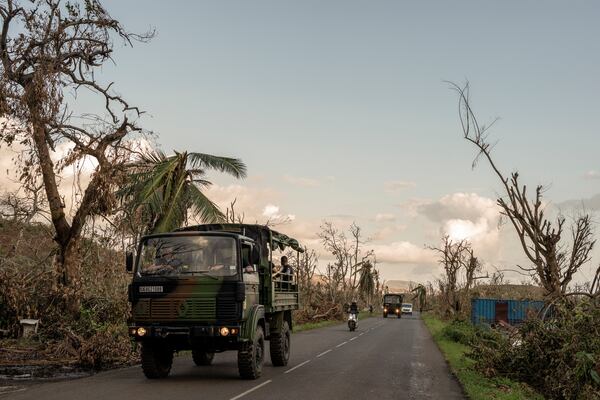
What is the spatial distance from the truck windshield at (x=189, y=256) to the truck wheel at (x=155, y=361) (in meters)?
1.70

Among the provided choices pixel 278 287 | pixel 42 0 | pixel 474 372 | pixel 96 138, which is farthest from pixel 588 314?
pixel 42 0

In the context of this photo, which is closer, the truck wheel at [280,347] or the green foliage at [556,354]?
the green foliage at [556,354]

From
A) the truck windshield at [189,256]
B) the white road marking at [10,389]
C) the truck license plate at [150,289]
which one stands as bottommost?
the white road marking at [10,389]

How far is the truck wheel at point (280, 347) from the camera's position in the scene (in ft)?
54.5

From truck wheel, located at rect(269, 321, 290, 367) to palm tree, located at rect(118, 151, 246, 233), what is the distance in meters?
6.09

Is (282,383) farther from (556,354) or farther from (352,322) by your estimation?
(352,322)

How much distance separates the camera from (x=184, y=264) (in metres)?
13.3

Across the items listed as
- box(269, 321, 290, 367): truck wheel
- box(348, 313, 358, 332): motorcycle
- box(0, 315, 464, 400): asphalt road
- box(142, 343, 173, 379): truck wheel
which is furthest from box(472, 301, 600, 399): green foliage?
box(348, 313, 358, 332): motorcycle

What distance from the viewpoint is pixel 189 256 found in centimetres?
1338

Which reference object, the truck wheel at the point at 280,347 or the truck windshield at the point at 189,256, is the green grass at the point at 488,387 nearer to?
the truck wheel at the point at 280,347

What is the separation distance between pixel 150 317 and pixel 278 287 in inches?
162

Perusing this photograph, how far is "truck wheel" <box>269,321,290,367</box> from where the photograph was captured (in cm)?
1661

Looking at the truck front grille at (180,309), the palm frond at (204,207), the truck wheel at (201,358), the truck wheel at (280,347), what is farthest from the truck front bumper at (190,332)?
the palm frond at (204,207)

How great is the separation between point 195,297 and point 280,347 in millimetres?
4557
